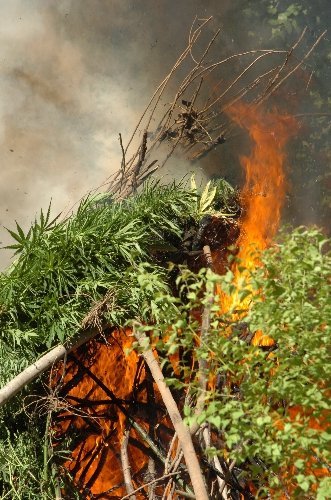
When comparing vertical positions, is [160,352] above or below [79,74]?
below

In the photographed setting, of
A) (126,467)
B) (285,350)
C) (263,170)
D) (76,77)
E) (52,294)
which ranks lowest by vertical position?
(126,467)

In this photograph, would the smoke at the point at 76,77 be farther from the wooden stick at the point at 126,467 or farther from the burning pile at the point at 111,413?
the wooden stick at the point at 126,467

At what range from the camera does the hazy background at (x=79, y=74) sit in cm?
1366

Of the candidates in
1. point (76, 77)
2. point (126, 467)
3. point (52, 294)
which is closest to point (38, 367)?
point (52, 294)

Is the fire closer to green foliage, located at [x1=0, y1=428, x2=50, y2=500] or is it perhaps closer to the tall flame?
the tall flame

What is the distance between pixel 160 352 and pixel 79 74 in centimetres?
767

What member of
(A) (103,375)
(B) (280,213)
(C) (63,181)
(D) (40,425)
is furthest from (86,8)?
(D) (40,425)

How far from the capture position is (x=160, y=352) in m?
8.58

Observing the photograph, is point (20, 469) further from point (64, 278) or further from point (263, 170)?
point (263, 170)

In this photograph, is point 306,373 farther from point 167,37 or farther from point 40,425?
point 167,37

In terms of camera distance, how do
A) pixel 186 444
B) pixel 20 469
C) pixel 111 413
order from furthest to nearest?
pixel 111 413 < pixel 20 469 < pixel 186 444

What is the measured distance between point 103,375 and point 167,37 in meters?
8.03

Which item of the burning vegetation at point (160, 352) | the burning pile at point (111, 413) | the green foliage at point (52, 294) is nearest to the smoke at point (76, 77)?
the burning vegetation at point (160, 352)

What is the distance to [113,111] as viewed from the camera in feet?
45.5
